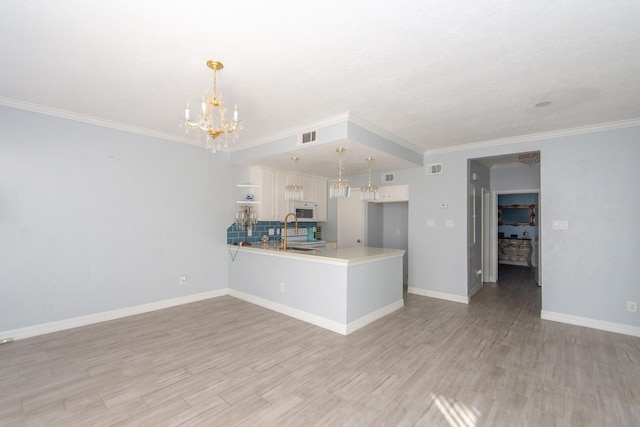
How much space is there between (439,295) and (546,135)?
9.52ft

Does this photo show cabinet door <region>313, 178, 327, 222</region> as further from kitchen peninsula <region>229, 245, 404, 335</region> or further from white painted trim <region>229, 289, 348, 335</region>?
white painted trim <region>229, 289, 348, 335</region>

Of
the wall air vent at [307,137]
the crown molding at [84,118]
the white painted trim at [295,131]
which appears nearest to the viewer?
the crown molding at [84,118]

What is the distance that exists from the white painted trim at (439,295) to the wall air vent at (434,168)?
2.09 meters

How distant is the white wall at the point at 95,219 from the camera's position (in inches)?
128

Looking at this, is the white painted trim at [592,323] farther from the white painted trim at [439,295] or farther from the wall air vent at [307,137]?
the wall air vent at [307,137]

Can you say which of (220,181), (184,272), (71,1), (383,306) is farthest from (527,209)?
(71,1)

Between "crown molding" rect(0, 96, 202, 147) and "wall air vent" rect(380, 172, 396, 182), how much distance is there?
3519mm

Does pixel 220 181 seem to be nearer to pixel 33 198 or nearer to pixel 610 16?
pixel 33 198

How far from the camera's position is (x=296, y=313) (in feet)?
13.0

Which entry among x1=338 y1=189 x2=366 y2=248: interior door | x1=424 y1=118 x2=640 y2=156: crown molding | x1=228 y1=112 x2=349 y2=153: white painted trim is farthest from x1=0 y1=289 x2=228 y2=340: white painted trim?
x1=424 y1=118 x2=640 y2=156: crown molding

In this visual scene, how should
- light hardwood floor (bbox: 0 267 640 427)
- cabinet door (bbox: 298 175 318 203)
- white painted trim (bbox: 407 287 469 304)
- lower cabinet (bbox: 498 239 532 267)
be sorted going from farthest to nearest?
lower cabinet (bbox: 498 239 532 267) < cabinet door (bbox: 298 175 318 203) < white painted trim (bbox: 407 287 469 304) < light hardwood floor (bbox: 0 267 640 427)

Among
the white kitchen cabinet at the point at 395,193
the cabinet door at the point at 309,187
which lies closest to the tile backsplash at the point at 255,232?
the cabinet door at the point at 309,187

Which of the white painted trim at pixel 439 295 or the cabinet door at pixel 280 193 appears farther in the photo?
the cabinet door at pixel 280 193

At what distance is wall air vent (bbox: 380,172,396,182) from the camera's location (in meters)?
5.62
